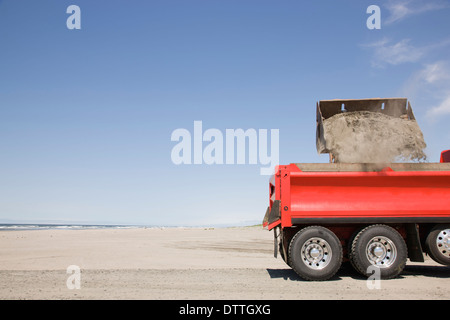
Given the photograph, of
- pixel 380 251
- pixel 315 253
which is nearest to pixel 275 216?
pixel 315 253

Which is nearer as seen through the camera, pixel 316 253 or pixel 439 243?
pixel 316 253

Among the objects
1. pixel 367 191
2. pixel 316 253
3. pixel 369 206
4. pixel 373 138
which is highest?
pixel 373 138

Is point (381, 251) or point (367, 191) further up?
point (367, 191)

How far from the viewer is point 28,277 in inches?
305

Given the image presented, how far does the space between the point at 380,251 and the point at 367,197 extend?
108 cm

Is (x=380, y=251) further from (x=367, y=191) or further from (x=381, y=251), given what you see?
(x=367, y=191)

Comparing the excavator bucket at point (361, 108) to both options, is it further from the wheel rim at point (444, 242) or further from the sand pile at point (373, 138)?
the wheel rim at point (444, 242)

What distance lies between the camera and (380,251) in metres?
7.30

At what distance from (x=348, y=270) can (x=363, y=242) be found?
5.57 ft

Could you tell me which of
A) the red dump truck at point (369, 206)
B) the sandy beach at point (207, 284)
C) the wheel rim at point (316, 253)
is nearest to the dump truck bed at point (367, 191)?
the red dump truck at point (369, 206)

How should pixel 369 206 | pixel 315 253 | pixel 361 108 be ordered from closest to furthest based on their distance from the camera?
pixel 315 253 < pixel 369 206 < pixel 361 108

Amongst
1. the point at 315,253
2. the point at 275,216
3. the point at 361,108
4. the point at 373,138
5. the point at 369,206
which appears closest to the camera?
the point at 315,253
